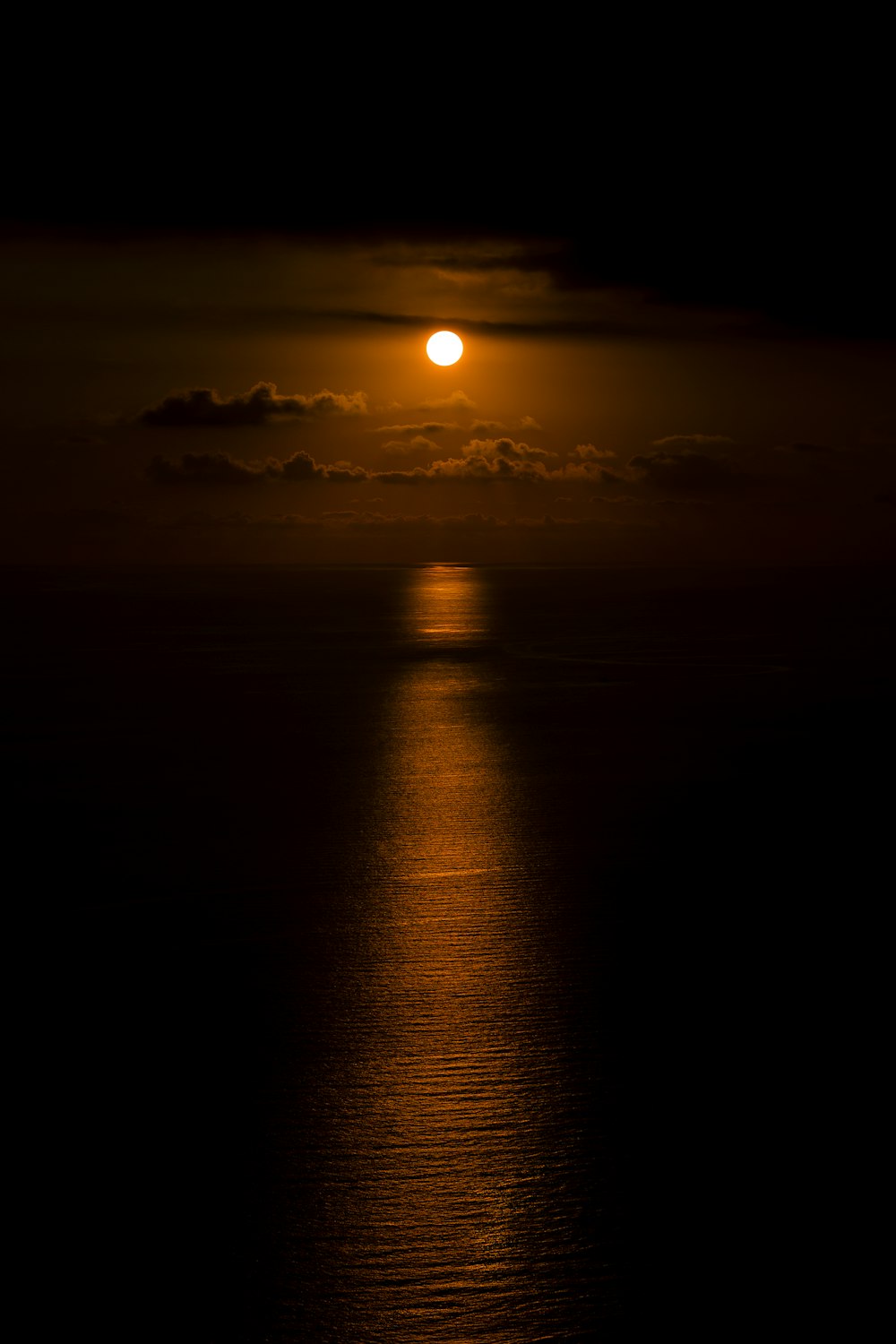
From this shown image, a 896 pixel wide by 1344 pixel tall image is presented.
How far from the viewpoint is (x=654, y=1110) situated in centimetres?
867

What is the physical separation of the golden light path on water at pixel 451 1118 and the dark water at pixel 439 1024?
0.03 meters

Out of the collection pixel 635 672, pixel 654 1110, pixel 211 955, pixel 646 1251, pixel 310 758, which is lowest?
pixel 646 1251

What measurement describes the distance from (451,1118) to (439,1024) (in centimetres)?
172

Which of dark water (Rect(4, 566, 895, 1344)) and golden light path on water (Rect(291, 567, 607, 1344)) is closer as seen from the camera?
golden light path on water (Rect(291, 567, 607, 1344))

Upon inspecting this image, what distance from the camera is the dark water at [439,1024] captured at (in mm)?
6742

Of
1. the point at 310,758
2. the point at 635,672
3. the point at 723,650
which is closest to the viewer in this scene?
the point at 310,758

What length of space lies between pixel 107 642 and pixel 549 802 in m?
39.5

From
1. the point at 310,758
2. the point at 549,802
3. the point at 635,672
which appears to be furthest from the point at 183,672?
the point at 549,802

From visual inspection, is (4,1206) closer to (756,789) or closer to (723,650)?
(756,789)

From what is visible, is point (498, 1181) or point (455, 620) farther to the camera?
point (455, 620)

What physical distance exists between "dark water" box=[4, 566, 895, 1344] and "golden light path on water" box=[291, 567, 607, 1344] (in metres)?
0.03

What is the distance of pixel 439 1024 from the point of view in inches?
400

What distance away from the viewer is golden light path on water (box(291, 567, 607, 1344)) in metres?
6.52

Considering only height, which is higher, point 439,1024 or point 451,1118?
point 439,1024
